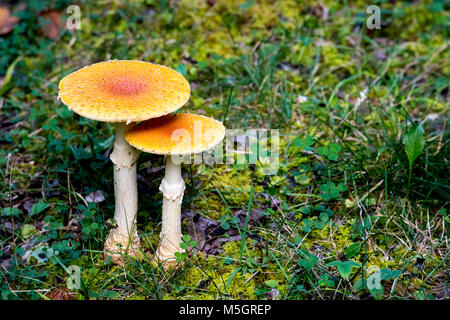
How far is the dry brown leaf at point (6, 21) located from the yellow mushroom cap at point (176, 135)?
13.3 feet

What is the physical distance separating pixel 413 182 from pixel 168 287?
2332mm

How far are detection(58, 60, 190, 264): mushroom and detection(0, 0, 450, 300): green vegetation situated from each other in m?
0.22

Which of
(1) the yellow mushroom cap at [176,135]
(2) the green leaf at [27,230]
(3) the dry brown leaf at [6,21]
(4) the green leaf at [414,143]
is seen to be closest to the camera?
(1) the yellow mushroom cap at [176,135]

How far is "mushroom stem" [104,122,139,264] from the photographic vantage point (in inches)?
129

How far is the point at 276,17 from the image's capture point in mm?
6242

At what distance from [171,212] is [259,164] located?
1.35 m

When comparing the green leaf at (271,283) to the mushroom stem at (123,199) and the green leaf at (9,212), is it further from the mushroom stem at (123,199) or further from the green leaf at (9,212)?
the green leaf at (9,212)

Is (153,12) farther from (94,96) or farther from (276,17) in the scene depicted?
(94,96)

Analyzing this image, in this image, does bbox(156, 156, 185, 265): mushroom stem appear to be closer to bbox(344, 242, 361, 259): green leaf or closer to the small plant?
bbox(344, 242, 361, 259): green leaf

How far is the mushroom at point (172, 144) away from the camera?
2939 mm

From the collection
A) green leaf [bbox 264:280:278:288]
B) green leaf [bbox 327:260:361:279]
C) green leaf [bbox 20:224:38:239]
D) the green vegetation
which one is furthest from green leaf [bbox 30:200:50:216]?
green leaf [bbox 327:260:361:279]

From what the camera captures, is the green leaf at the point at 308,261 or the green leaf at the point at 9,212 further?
the green leaf at the point at 9,212

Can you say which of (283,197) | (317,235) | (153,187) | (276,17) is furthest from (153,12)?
(317,235)

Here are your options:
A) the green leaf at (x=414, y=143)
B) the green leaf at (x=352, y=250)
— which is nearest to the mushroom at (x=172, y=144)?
the green leaf at (x=352, y=250)
